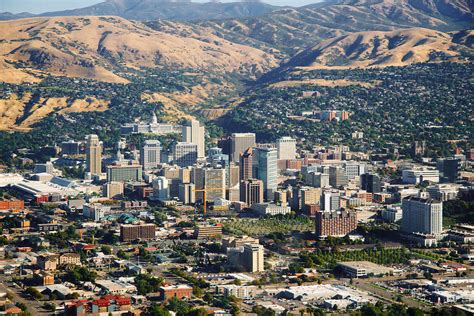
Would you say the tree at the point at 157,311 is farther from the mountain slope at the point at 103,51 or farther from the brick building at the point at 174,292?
the mountain slope at the point at 103,51

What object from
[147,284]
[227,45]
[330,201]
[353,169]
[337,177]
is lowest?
[147,284]

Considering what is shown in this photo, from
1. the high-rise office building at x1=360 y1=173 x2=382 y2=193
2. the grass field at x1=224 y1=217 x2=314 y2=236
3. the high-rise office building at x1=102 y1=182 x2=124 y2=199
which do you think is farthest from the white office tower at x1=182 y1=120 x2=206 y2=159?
the grass field at x1=224 y1=217 x2=314 y2=236

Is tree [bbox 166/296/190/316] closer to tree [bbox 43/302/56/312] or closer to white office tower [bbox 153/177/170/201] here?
tree [bbox 43/302/56/312]

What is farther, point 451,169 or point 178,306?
point 451,169

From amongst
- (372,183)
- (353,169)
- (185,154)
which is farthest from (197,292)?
(185,154)

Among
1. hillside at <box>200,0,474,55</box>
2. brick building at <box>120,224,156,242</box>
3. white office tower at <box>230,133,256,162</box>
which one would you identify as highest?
hillside at <box>200,0,474,55</box>

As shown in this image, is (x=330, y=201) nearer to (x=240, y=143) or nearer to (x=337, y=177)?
(x=337, y=177)

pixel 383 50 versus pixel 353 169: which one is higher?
pixel 383 50
